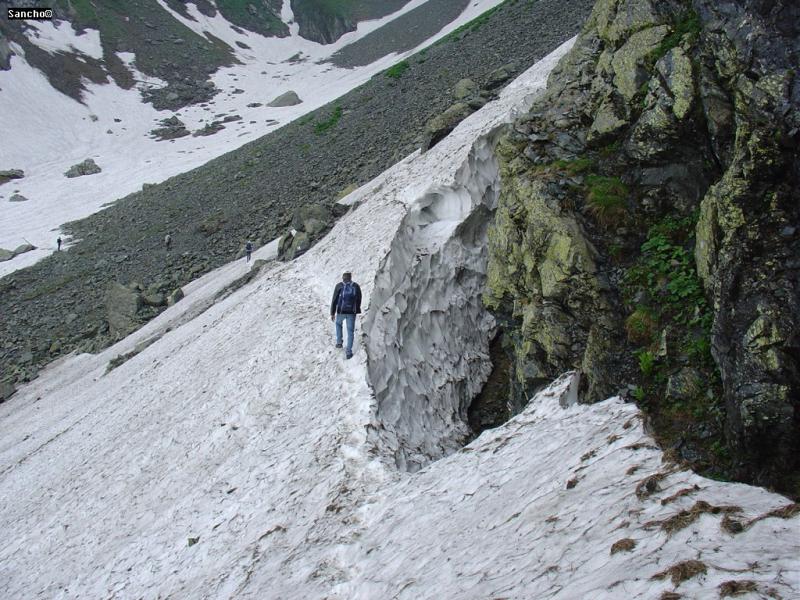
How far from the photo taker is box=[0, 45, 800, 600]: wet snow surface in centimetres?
491

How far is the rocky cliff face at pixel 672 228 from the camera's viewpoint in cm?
608

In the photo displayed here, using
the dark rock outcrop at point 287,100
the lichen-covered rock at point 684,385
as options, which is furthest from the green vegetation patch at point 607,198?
the dark rock outcrop at point 287,100

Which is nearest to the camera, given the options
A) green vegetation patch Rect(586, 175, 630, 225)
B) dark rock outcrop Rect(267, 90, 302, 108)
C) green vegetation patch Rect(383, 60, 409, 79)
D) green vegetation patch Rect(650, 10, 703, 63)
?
green vegetation patch Rect(650, 10, 703, 63)

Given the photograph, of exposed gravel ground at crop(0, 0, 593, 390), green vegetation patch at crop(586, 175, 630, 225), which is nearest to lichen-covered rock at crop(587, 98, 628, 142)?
green vegetation patch at crop(586, 175, 630, 225)

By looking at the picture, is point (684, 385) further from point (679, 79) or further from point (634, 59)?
point (634, 59)

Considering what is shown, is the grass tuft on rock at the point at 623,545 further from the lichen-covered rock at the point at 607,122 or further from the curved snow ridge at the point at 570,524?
the lichen-covered rock at the point at 607,122

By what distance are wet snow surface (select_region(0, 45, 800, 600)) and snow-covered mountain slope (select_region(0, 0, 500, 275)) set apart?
34.2 meters

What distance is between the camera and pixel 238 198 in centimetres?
4412

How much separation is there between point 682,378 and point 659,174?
347 cm

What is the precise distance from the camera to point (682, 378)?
697cm

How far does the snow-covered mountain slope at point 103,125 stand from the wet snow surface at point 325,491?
1345 inches

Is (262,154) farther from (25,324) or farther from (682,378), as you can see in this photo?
(682,378)

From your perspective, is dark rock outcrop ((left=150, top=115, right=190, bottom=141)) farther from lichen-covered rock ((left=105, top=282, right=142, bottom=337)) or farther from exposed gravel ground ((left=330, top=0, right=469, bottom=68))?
lichen-covered rock ((left=105, top=282, right=142, bottom=337))

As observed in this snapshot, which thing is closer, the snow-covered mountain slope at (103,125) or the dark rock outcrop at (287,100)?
the snow-covered mountain slope at (103,125)
